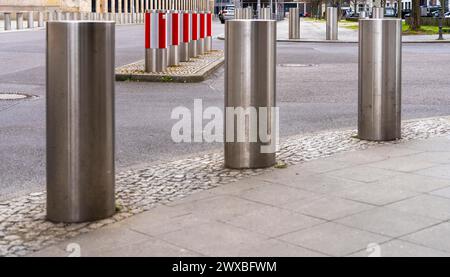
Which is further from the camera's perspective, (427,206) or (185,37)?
(185,37)

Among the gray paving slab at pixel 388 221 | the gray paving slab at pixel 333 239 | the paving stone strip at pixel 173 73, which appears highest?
the paving stone strip at pixel 173 73

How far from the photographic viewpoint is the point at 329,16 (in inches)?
1380

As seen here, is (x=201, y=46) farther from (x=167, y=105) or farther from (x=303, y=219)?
(x=303, y=219)

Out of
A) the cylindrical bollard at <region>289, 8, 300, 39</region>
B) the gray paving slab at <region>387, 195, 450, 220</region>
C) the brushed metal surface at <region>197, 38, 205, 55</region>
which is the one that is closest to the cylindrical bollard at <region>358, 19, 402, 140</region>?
the gray paving slab at <region>387, 195, 450, 220</region>

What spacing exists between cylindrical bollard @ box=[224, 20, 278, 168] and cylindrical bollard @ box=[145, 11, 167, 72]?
347 inches

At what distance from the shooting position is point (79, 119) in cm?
539

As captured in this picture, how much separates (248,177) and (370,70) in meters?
2.51

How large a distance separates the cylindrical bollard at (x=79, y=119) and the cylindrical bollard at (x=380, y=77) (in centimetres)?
400

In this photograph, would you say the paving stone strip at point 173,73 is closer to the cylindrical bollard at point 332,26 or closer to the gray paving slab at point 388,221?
the gray paving slab at point 388,221

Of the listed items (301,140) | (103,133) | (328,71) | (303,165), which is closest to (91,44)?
(103,133)

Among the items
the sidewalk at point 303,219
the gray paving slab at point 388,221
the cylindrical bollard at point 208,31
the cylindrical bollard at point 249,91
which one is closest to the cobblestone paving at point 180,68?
the cylindrical bollard at point 208,31

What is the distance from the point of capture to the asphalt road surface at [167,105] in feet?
26.4

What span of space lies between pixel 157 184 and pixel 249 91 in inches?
47.5

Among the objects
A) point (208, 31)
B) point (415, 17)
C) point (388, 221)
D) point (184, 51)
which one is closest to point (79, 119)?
point (388, 221)
